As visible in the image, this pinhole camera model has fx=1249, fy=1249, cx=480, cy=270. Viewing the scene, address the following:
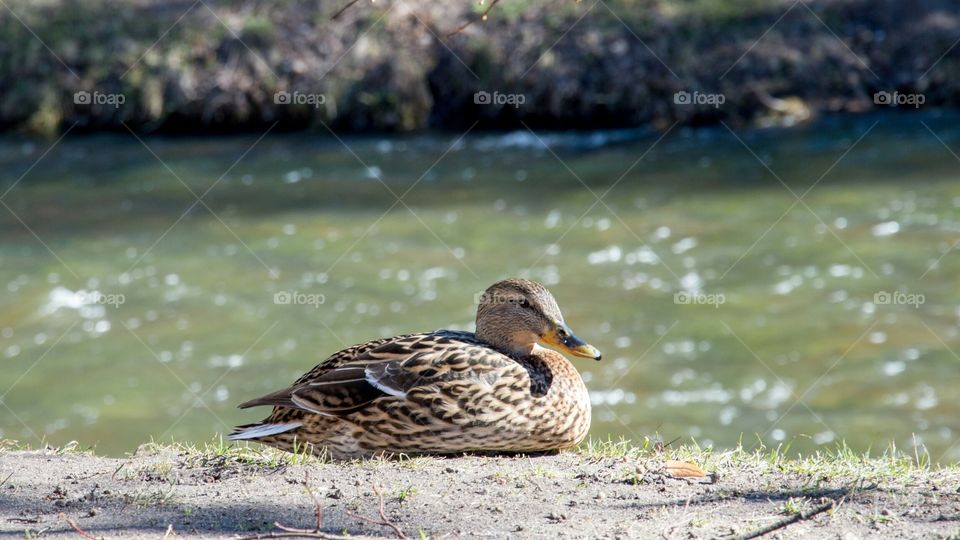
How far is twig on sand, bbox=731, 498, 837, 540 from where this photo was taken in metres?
4.44

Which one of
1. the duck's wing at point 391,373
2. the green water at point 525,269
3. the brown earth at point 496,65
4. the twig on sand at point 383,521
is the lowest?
the twig on sand at point 383,521

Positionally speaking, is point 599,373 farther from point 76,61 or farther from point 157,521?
point 76,61

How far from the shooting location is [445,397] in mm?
5566

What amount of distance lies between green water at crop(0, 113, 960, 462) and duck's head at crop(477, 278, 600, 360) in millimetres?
3136

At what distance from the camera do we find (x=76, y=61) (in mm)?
18438

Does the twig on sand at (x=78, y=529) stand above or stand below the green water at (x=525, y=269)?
below

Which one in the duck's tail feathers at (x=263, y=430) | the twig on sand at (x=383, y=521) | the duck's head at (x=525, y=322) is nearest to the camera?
the twig on sand at (x=383, y=521)

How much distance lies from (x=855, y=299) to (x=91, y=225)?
8.15m

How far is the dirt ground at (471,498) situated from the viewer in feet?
15.0

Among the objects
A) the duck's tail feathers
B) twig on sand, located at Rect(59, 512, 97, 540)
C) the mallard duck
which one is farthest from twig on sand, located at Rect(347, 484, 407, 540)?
the duck's tail feathers

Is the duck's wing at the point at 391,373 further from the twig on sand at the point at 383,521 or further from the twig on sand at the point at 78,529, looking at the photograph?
the twig on sand at the point at 78,529

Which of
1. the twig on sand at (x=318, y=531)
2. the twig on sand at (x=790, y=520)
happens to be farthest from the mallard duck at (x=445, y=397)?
the twig on sand at (x=790, y=520)

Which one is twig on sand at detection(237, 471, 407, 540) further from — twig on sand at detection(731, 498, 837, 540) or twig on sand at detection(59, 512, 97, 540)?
twig on sand at detection(731, 498, 837, 540)

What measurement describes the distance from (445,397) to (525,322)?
696 millimetres
